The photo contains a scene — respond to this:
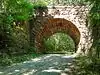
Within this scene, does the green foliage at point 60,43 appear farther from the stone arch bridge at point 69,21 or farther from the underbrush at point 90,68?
the underbrush at point 90,68

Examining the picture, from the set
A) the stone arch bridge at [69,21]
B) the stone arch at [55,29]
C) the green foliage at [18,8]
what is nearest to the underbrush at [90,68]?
the green foliage at [18,8]

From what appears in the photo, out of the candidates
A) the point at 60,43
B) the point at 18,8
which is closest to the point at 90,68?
the point at 18,8

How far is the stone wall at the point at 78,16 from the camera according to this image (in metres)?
16.4

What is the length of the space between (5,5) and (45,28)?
5155mm

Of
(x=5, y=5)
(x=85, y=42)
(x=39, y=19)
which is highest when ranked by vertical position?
(x=5, y=5)

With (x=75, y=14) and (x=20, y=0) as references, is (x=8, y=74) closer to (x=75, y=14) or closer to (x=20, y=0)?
(x=20, y=0)

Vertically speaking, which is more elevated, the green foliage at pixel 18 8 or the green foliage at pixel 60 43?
the green foliage at pixel 18 8

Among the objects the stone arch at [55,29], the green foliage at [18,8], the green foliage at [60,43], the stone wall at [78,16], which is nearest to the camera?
the green foliage at [18,8]

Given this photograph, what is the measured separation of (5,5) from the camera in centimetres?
1269

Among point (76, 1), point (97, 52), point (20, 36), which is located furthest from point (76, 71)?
point (76, 1)

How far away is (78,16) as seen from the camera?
1648cm

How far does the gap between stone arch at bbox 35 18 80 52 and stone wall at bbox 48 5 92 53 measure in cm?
36

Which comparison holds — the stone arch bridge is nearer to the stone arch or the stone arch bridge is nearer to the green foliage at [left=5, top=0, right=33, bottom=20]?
the stone arch

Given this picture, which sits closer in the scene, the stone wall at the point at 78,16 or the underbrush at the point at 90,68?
the underbrush at the point at 90,68
